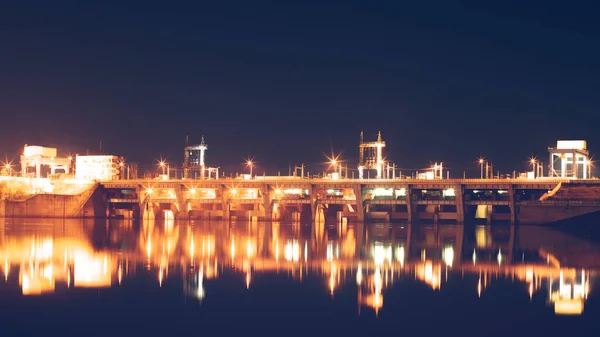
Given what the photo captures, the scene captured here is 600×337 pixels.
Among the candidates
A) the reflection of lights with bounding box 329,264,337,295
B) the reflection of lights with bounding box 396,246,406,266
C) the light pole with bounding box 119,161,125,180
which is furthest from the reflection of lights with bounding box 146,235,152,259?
the light pole with bounding box 119,161,125,180

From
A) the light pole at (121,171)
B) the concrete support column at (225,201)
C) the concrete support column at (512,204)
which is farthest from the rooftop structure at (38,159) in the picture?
the concrete support column at (512,204)

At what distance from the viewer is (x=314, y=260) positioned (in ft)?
172

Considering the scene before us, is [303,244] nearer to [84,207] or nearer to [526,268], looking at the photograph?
[526,268]

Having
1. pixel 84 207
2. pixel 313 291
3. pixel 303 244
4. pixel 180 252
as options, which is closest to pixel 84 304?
pixel 313 291

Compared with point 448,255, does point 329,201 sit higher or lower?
higher

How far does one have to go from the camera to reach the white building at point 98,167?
136000 mm

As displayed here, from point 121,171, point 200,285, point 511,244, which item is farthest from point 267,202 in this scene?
point 200,285

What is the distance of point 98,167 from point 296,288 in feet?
346

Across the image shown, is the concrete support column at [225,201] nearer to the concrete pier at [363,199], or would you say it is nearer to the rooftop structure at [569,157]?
the concrete pier at [363,199]

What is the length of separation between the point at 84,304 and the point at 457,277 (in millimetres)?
22673

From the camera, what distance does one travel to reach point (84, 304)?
3416 cm

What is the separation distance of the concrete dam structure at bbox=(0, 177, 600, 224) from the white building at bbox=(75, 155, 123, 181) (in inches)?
388

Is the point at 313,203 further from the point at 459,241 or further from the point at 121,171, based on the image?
the point at 121,171

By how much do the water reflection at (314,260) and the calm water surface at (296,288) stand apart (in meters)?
0.13
